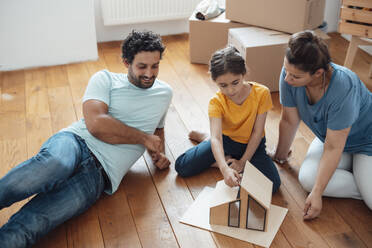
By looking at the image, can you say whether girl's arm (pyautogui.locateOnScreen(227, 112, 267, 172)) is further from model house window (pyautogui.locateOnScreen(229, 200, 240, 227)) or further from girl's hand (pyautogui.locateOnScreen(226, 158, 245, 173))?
model house window (pyautogui.locateOnScreen(229, 200, 240, 227))

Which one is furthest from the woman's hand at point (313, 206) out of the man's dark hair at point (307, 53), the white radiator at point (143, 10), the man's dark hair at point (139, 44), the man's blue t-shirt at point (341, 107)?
the white radiator at point (143, 10)

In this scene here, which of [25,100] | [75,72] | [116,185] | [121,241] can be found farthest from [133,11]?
[121,241]

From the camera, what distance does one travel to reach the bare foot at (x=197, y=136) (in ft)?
7.04

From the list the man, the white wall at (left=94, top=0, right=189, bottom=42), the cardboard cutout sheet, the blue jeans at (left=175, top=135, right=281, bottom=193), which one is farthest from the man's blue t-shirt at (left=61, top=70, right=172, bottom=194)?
the white wall at (left=94, top=0, right=189, bottom=42)

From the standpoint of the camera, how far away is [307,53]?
4.77 ft

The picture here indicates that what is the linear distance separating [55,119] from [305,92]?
1.41 metres

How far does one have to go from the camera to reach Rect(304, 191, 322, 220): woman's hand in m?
1.65

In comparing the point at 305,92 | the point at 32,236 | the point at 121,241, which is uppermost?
the point at 305,92

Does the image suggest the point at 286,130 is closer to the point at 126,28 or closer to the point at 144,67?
the point at 144,67

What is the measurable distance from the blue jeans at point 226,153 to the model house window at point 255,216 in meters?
0.23

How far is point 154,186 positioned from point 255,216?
494 millimetres

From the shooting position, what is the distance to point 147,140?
6.00ft

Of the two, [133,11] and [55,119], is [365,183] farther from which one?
[133,11]

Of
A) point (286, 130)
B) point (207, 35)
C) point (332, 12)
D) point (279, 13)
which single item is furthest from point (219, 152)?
point (332, 12)
